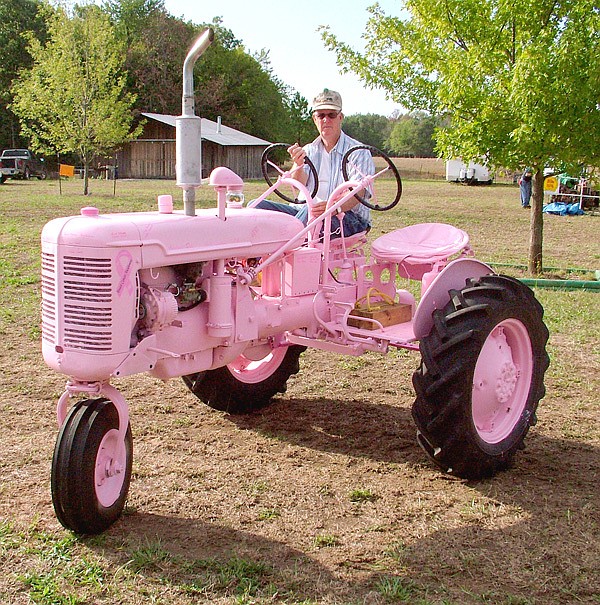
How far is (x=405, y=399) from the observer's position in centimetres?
601

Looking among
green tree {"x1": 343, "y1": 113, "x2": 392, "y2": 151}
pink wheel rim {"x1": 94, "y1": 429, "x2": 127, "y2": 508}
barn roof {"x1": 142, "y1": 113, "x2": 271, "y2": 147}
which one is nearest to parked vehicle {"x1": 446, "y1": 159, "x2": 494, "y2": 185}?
barn roof {"x1": 142, "y1": 113, "x2": 271, "y2": 147}

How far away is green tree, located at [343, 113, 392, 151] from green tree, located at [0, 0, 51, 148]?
3362 centimetres

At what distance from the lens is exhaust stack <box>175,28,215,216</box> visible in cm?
368

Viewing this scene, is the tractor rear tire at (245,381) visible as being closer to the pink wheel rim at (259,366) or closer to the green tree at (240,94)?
the pink wheel rim at (259,366)

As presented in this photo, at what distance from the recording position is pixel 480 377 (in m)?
4.58

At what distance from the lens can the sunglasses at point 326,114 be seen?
543 centimetres

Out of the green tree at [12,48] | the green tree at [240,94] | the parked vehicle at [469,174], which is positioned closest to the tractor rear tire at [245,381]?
the parked vehicle at [469,174]

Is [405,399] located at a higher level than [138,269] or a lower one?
lower

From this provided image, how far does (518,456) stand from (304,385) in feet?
6.19

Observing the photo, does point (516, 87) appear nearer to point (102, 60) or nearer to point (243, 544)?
point (243, 544)

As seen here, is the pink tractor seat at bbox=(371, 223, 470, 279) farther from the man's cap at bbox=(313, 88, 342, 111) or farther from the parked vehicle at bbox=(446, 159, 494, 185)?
the parked vehicle at bbox=(446, 159, 494, 185)

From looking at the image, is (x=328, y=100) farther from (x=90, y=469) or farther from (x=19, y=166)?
(x=19, y=166)

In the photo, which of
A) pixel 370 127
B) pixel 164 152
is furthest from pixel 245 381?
pixel 370 127

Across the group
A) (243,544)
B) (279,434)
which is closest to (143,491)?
(243,544)
